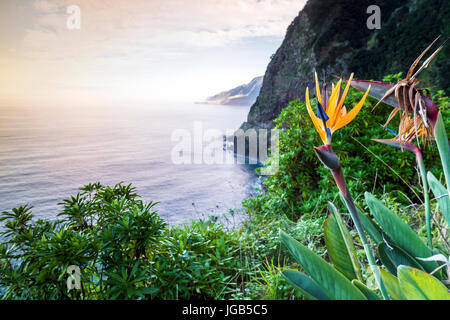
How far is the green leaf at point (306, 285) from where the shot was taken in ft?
1.89

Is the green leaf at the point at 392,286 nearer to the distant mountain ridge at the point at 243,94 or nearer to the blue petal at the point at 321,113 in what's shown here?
the blue petal at the point at 321,113

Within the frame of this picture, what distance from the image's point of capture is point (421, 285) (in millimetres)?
513

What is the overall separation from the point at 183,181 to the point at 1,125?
25.2ft

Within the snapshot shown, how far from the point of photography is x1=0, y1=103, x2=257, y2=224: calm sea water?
4.10 m

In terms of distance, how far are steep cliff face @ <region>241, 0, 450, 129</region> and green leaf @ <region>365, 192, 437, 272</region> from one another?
11.2 metres

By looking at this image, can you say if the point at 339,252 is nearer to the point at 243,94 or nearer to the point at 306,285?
the point at 306,285

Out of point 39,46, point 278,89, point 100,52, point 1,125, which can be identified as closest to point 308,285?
point 39,46

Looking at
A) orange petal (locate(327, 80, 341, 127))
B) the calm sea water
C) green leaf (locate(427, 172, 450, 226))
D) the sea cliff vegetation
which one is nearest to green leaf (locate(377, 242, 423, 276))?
the sea cliff vegetation

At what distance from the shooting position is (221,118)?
21719 mm

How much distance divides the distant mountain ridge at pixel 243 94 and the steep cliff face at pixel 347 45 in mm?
2793

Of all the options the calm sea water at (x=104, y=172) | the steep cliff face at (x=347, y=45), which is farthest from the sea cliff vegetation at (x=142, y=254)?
the steep cliff face at (x=347, y=45)

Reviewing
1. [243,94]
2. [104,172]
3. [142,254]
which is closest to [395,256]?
[142,254]

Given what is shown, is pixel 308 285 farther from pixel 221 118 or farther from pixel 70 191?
pixel 221 118

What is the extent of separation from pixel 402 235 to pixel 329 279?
351 mm
